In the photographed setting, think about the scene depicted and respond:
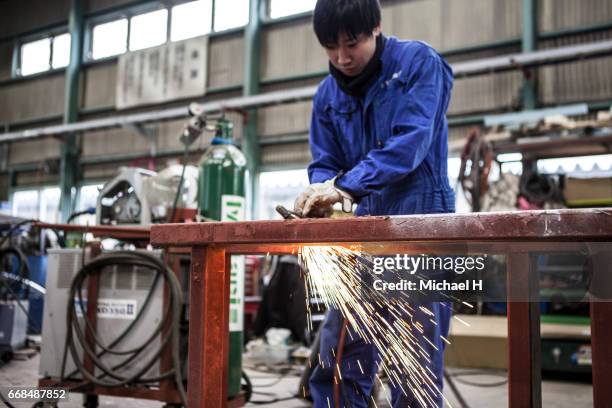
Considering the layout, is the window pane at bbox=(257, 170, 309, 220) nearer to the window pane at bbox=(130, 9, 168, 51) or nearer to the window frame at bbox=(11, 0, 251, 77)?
the window frame at bbox=(11, 0, 251, 77)

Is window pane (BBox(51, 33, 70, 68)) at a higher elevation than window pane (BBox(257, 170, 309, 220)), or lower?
higher

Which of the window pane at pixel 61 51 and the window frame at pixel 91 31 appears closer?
the window frame at pixel 91 31

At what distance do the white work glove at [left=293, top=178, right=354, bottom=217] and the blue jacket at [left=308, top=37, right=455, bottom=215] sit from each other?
0.9 inches

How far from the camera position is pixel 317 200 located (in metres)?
1.37

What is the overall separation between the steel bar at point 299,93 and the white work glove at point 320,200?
5.07m

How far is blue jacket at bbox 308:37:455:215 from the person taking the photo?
142 centimetres

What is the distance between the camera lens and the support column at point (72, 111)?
9461 mm

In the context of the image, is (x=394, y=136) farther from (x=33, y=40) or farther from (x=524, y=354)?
(x=33, y=40)

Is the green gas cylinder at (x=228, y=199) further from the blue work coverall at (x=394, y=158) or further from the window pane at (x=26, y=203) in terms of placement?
the window pane at (x=26, y=203)

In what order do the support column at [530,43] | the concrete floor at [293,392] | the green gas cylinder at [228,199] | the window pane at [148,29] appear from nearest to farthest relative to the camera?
1. the green gas cylinder at [228,199]
2. the concrete floor at [293,392]
3. the support column at [530,43]
4. the window pane at [148,29]

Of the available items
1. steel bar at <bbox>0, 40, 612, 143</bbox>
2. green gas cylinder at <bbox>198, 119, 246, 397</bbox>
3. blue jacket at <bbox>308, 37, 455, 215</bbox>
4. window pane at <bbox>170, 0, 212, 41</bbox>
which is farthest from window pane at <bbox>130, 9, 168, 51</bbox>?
blue jacket at <bbox>308, 37, 455, 215</bbox>

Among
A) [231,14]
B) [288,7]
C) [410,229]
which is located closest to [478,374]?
[410,229]

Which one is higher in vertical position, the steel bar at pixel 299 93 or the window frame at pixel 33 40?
the window frame at pixel 33 40

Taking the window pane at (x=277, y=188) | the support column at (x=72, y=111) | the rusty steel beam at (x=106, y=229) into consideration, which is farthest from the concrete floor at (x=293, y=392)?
the support column at (x=72, y=111)
